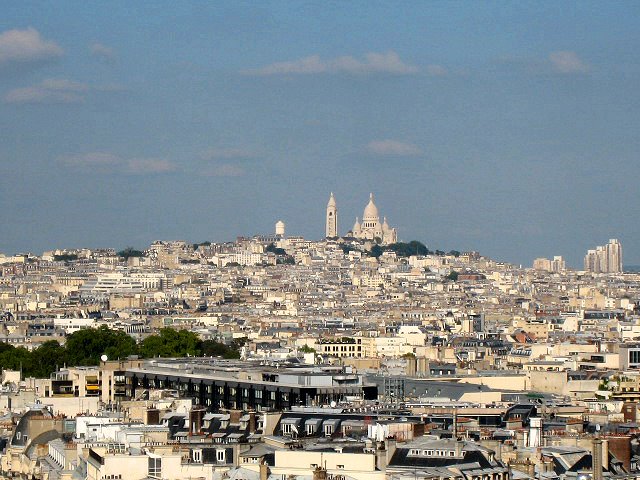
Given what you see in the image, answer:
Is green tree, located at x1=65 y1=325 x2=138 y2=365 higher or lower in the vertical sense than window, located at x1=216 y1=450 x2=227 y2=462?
higher

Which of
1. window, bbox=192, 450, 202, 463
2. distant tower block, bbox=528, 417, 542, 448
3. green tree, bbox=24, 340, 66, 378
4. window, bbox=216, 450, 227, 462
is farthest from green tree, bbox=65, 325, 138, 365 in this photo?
window, bbox=192, 450, 202, 463

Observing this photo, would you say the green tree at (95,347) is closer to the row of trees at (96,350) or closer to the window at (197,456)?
the row of trees at (96,350)

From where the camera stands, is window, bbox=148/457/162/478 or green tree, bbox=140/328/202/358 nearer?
window, bbox=148/457/162/478

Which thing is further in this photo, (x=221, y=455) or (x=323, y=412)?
(x=323, y=412)

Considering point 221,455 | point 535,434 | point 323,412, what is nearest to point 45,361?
point 323,412

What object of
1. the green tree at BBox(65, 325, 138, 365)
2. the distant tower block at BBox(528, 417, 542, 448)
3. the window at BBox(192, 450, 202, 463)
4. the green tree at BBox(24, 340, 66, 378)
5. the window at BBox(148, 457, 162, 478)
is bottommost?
the window at BBox(148, 457, 162, 478)

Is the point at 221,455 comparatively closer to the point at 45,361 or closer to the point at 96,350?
the point at 45,361

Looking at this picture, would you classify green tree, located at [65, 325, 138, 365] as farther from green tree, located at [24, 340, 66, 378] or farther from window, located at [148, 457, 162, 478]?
window, located at [148, 457, 162, 478]

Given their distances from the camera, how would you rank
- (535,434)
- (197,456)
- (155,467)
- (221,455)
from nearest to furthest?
(155,467) → (197,456) → (221,455) → (535,434)

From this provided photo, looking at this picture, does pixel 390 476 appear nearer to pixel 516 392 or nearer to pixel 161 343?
pixel 516 392
